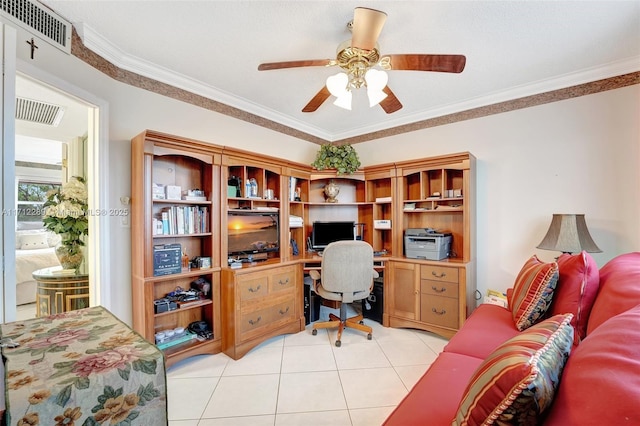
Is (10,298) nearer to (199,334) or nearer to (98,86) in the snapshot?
(199,334)

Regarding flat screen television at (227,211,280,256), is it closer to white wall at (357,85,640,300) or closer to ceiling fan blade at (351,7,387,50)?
ceiling fan blade at (351,7,387,50)

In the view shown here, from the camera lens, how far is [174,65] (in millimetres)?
2352

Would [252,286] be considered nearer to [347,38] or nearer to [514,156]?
[347,38]

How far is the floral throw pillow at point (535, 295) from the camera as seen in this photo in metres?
1.59

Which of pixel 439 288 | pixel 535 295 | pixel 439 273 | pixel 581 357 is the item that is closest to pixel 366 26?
pixel 581 357

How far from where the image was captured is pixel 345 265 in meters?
2.73

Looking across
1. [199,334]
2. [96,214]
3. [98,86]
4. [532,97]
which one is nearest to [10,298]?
[96,214]

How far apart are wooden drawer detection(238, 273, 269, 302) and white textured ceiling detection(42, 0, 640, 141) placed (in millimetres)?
1904

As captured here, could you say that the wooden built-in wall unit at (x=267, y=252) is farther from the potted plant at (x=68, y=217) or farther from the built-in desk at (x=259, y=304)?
the potted plant at (x=68, y=217)

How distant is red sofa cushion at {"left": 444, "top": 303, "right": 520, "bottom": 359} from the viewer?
4.97ft

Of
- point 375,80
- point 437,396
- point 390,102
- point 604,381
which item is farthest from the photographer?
point 390,102

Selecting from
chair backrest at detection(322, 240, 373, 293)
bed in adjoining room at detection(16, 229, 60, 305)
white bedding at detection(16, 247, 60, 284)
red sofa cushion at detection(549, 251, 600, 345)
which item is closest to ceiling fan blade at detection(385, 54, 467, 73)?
Result: red sofa cushion at detection(549, 251, 600, 345)

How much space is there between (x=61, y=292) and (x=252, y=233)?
1725 mm

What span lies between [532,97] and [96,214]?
408 centimetres
